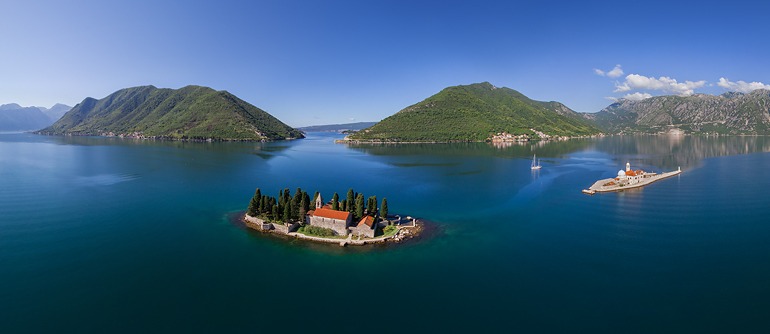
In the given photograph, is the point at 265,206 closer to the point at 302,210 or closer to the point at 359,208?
the point at 302,210

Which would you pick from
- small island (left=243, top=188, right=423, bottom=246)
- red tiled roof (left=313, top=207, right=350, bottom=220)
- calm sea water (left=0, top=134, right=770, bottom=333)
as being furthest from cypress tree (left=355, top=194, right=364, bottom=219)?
calm sea water (left=0, top=134, right=770, bottom=333)

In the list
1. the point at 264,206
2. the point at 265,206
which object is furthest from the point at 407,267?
the point at 264,206

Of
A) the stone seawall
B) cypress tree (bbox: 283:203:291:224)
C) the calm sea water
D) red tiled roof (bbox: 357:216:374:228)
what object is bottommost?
the calm sea water

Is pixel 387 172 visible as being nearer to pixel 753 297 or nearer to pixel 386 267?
pixel 386 267

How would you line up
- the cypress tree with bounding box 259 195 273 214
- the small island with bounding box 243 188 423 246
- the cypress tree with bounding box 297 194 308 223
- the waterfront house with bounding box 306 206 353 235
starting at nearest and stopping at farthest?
1. the small island with bounding box 243 188 423 246
2. the waterfront house with bounding box 306 206 353 235
3. the cypress tree with bounding box 297 194 308 223
4. the cypress tree with bounding box 259 195 273 214

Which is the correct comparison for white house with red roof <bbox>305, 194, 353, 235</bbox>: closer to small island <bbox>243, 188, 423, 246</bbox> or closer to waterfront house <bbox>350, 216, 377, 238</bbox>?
small island <bbox>243, 188, 423, 246</bbox>
